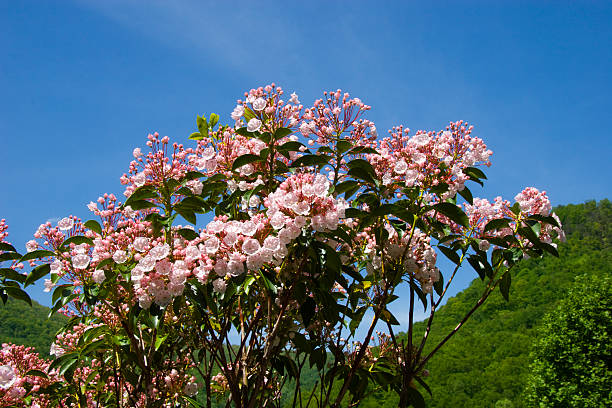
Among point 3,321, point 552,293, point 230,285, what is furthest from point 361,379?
point 552,293

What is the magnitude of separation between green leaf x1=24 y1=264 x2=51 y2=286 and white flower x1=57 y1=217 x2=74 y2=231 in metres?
0.25

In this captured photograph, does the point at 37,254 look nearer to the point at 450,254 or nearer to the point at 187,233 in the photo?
the point at 187,233

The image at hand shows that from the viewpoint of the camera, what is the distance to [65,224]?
120 inches

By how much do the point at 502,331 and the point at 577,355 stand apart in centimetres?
3457

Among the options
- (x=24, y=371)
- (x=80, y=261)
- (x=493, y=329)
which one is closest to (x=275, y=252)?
(x=80, y=261)

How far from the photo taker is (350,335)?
3.21 m

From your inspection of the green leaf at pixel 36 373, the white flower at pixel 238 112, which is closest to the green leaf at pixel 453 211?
the white flower at pixel 238 112

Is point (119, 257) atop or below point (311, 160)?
below

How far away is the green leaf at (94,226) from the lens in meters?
2.91

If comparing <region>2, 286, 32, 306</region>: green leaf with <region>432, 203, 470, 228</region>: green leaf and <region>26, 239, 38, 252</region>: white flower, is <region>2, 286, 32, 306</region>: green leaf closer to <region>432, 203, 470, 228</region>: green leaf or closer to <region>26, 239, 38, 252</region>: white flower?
<region>26, 239, 38, 252</region>: white flower

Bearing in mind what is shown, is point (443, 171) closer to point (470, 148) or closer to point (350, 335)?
point (470, 148)

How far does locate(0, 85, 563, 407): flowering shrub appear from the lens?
2.38 meters

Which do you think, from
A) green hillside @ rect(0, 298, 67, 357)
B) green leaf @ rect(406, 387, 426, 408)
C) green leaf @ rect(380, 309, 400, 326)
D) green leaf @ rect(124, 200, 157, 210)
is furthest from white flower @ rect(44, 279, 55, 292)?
green hillside @ rect(0, 298, 67, 357)

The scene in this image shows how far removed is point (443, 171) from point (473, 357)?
48747mm
